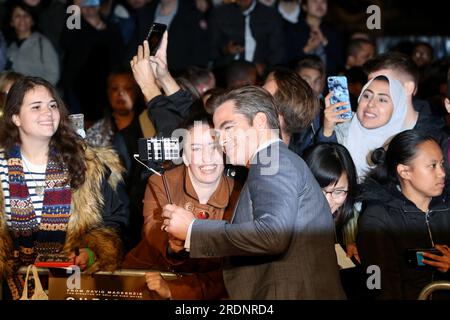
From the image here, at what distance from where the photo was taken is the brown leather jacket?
4.23m

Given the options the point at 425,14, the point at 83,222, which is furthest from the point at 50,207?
the point at 425,14

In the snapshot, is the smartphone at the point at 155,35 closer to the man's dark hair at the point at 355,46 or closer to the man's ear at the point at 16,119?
the man's ear at the point at 16,119

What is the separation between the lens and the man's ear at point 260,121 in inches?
142

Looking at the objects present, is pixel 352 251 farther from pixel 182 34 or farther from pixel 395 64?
A: pixel 182 34

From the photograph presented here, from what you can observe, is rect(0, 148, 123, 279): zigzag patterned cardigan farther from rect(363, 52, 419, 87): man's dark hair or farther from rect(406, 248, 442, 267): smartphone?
rect(363, 52, 419, 87): man's dark hair

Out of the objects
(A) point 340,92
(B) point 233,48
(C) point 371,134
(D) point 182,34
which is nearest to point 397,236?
(C) point 371,134

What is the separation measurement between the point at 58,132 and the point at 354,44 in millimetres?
3644

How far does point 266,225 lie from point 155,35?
2098 millimetres

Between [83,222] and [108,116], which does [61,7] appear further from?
[83,222]

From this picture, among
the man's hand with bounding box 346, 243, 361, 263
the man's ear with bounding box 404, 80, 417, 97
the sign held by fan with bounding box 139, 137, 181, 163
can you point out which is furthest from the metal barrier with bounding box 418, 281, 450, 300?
the man's ear with bounding box 404, 80, 417, 97

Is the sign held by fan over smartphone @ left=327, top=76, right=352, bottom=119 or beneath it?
beneath

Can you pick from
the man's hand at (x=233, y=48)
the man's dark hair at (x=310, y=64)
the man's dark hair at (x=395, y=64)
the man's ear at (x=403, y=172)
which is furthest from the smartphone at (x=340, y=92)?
the man's hand at (x=233, y=48)

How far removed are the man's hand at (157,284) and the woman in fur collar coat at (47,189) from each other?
0.31m

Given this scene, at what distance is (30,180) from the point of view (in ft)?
14.6
